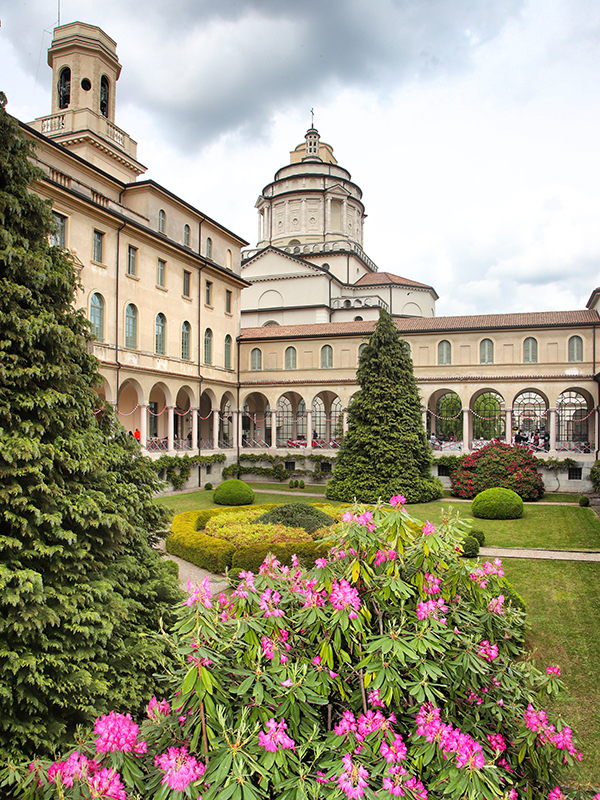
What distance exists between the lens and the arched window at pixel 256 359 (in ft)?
116

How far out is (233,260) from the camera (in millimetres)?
36312

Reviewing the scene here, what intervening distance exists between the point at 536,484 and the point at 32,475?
22.5 meters

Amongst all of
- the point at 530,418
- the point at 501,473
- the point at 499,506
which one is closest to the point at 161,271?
the point at 501,473

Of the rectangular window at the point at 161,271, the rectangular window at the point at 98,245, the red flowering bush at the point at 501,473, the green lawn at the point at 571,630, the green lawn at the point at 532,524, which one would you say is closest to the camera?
the green lawn at the point at 571,630

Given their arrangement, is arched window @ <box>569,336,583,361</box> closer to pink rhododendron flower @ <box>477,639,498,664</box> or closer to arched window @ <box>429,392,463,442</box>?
arched window @ <box>429,392,463,442</box>

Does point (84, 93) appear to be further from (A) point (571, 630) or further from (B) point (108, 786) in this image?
(B) point (108, 786)

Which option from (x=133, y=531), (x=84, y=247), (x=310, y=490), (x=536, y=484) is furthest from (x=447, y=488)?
(x=133, y=531)

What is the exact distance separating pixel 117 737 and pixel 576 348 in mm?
31713

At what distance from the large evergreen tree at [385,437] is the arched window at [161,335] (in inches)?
446

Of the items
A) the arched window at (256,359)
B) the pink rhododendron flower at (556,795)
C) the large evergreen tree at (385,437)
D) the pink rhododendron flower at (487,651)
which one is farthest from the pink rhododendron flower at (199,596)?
the arched window at (256,359)

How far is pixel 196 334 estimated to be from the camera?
101ft


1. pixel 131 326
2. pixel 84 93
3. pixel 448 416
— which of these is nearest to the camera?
pixel 131 326

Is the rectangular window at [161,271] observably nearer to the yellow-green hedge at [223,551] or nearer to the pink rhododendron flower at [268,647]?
the yellow-green hedge at [223,551]

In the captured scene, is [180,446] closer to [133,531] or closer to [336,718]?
[133,531]
